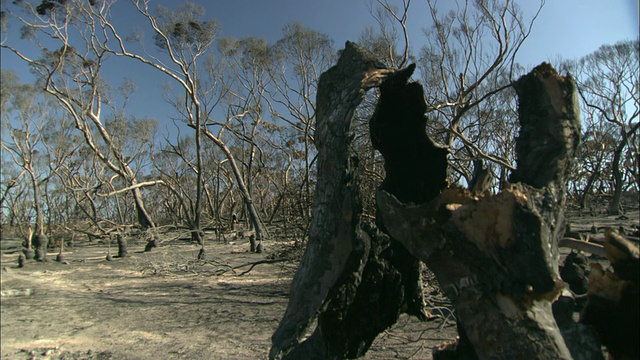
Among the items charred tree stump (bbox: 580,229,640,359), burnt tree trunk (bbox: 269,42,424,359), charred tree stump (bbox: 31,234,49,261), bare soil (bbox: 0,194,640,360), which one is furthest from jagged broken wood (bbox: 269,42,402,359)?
charred tree stump (bbox: 31,234,49,261)

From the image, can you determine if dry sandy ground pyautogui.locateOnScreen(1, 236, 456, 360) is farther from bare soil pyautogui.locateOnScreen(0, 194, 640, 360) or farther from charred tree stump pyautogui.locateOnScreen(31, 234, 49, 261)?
charred tree stump pyautogui.locateOnScreen(31, 234, 49, 261)

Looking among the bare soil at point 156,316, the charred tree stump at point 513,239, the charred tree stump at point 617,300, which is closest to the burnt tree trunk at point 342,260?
the charred tree stump at point 513,239

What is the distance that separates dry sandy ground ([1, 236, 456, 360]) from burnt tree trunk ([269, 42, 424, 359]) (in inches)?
63.4

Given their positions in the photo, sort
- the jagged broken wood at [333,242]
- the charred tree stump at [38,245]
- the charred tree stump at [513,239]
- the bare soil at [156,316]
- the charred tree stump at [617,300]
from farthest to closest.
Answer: the charred tree stump at [38,245] → the bare soil at [156,316] → the jagged broken wood at [333,242] → the charred tree stump at [617,300] → the charred tree stump at [513,239]

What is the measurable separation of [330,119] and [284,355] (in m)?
1.57

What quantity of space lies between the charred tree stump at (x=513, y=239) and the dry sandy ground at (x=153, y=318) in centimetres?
260

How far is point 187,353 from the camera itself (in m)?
4.64

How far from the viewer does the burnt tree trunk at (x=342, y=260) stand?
252 cm

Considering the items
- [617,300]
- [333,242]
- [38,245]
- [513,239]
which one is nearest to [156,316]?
[333,242]

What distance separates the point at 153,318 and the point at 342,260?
16.1ft

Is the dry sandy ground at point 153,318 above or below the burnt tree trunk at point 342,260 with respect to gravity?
below

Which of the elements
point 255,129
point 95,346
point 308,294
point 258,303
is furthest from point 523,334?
point 255,129

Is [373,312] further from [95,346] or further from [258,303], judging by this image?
[258,303]

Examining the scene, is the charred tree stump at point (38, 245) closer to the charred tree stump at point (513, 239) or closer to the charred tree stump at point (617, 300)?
the charred tree stump at point (513, 239)
